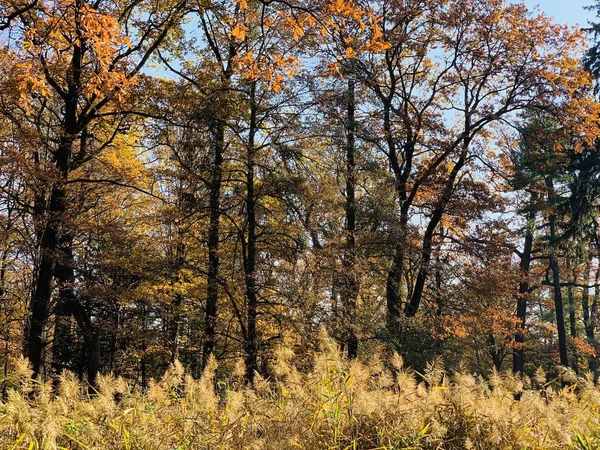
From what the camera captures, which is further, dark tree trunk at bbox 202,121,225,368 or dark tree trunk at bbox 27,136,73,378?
dark tree trunk at bbox 202,121,225,368

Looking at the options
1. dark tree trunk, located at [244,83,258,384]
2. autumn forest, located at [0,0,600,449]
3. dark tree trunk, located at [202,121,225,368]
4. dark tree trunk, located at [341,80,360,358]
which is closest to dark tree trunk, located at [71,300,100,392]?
autumn forest, located at [0,0,600,449]

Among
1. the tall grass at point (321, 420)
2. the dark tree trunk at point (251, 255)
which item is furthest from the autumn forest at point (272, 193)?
the tall grass at point (321, 420)

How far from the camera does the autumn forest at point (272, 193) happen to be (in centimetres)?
1094

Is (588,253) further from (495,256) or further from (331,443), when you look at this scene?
(331,443)

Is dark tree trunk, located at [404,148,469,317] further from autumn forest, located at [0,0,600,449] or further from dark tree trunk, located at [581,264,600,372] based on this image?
dark tree trunk, located at [581,264,600,372]

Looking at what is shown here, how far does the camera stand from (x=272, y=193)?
1265 centimetres

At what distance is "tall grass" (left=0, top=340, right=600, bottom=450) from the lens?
104 inches

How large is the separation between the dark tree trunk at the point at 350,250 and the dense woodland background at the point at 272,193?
0.06 metres

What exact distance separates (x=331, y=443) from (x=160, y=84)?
1023 cm

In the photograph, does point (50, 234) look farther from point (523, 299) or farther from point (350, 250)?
point (523, 299)

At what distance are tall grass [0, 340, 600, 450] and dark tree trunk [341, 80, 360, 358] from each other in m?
7.24

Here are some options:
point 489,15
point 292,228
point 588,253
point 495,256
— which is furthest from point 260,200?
point 588,253

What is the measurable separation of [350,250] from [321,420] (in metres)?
9.21

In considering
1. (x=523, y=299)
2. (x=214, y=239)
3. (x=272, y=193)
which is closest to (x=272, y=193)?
(x=272, y=193)
